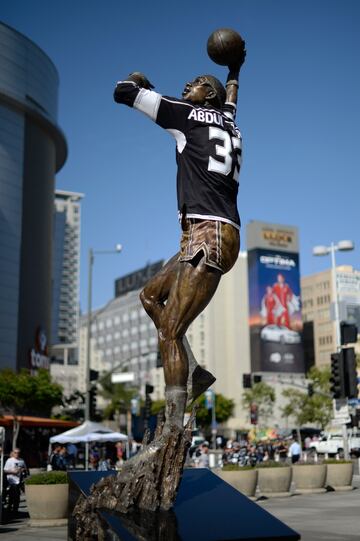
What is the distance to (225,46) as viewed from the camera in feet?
26.0

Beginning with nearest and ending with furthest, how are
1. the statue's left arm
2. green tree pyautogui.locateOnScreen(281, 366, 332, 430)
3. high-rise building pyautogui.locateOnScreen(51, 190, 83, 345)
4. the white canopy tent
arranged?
the statue's left arm < the white canopy tent < green tree pyautogui.locateOnScreen(281, 366, 332, 430) < high-rise building pyautogui.locateOnScreen(51, 190, 83, 345)

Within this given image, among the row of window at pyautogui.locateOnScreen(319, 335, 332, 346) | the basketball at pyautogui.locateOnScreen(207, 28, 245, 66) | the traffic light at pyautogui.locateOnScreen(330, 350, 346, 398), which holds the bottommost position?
the traffic light at pyautogui.locateOnScreen(330, 350, 346, 398)

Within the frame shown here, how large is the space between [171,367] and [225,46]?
3.63 metres

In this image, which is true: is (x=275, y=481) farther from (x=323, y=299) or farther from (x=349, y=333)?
(x=323, y=299)

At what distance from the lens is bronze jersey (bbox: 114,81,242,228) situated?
7.07 metres

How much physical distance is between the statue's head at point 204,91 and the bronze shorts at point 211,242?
4.65 feet

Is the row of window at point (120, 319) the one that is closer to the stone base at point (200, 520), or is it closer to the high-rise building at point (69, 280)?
the high-rise building at point (69, 280)

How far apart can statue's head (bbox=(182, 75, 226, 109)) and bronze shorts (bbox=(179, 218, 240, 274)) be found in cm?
142

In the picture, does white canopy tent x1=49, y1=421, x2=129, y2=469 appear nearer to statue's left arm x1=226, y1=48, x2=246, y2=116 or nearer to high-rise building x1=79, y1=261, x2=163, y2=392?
statue's left arm x1=226, y1=48, x2=246, y2=116

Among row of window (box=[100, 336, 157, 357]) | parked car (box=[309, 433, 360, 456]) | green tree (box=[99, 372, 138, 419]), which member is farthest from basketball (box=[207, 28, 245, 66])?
row of window (box=[100, 336, 157, 357])

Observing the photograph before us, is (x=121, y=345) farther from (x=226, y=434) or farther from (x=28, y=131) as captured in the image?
(x=28, y=131)

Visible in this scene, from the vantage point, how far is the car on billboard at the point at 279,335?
10106 cm

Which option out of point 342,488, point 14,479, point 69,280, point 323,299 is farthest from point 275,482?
point 69,280

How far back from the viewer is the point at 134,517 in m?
6.18
